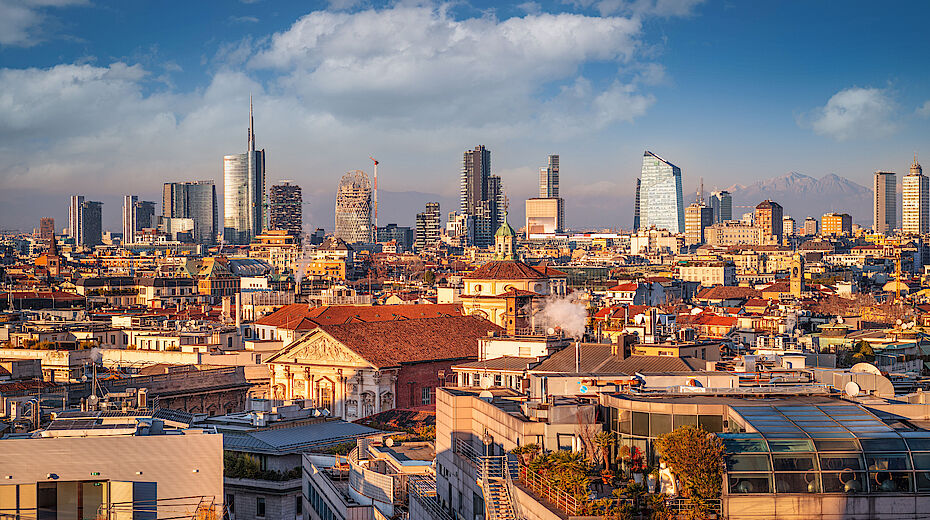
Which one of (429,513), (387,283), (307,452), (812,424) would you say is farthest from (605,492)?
(387,283)

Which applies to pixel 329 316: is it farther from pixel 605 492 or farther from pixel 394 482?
pixel 605 492

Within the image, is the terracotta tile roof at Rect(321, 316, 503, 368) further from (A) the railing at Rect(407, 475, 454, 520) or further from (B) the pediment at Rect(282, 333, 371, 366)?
(A) the railing at Rect(407, 475, 454, 520)

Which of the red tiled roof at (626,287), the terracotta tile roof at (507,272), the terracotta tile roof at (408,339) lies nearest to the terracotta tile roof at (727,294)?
the red tiled roof at (626,287)

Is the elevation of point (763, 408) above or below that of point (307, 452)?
above

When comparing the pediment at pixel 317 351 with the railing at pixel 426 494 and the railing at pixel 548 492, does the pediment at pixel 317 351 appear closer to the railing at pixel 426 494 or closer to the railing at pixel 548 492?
the railing at pixel 426 494

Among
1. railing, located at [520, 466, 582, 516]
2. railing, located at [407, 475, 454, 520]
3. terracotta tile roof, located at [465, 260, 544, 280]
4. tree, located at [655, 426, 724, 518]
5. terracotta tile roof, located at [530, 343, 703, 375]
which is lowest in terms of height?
railing, located at [407, 475, 454, 520]

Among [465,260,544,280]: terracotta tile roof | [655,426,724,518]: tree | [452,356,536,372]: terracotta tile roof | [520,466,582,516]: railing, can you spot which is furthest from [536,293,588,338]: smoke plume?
[655,426,724,518]: tree

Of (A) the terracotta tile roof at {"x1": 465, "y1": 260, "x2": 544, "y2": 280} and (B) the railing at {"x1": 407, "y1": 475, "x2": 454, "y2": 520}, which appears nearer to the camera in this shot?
(B) the railing at {"x1": 407, "y1": 475, "x2": 454, "y2": 520}
